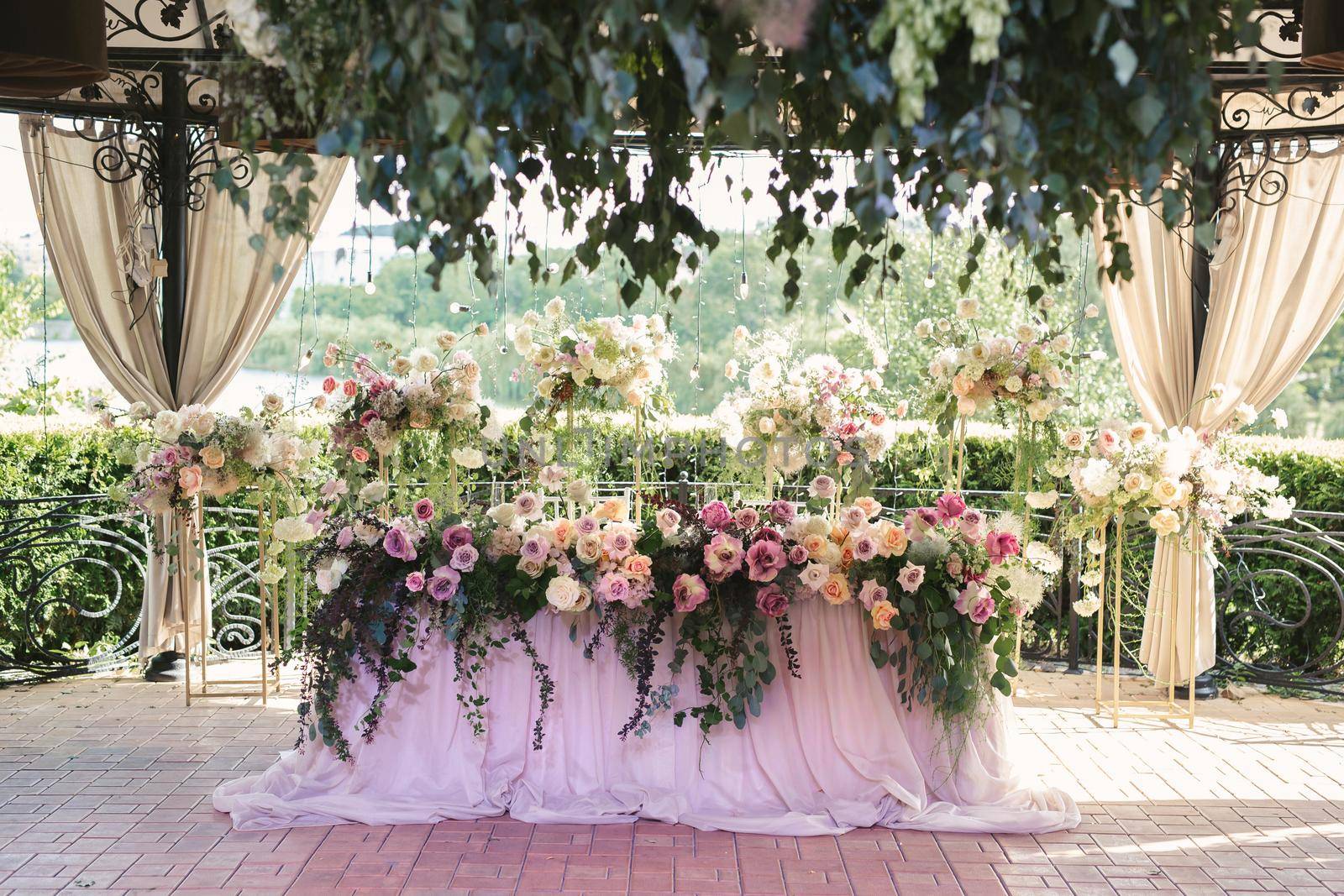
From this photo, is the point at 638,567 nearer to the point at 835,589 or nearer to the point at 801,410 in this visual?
the point at 835,589

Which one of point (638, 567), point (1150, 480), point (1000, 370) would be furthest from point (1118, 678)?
point (638, 567)

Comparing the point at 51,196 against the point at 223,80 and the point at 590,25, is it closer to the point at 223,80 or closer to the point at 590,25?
the point at 223,80

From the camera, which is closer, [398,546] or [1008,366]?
[398,546]

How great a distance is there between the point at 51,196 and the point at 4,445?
145cm

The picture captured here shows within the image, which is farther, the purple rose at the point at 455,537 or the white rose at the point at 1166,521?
the white rose at the point at 1166,521

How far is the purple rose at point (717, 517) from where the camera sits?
171 inches

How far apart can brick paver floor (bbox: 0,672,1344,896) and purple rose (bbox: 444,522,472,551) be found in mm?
992

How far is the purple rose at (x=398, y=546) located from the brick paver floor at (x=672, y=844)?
0.96 m

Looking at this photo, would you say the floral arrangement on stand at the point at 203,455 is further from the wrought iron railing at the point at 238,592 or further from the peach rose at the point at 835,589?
the peach rose at the point at 835,589

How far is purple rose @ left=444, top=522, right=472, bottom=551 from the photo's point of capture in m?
4.31

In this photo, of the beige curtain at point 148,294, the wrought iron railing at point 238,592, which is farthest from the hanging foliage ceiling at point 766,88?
the beige curtain at point 148,294

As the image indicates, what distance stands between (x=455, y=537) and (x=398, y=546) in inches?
7.9

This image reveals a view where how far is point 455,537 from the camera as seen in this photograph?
4.31m

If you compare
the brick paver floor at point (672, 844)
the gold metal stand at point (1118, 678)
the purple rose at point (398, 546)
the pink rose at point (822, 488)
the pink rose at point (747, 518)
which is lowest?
the brick paver floor at point (672, 844)
